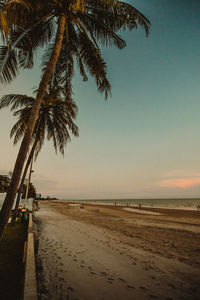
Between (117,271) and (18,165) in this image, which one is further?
(117,271)

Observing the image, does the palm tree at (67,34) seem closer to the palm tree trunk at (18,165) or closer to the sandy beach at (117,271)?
the palm tree trunk at (18,165)

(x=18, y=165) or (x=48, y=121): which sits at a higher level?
(x=48, y=121)

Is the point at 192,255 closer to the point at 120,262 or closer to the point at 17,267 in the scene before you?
the point at 120,262

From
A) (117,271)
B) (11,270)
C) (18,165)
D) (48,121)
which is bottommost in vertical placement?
(117,271)

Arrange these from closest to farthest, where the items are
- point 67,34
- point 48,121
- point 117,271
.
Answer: point 117,271 < point 67,34 < point 48,121

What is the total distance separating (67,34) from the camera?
5117mm

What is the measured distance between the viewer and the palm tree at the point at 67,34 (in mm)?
4105

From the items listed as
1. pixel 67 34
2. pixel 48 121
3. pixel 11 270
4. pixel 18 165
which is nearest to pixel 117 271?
pixel 11 270

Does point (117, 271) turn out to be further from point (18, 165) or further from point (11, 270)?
point (18, 165)

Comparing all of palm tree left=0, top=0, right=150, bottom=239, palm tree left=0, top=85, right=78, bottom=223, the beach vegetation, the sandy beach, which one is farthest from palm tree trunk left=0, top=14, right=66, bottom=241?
palm tree left=0, top=85, right=78, bottom=223

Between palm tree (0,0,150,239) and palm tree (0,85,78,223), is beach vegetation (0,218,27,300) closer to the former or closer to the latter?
palm tree (0,0,150,239)

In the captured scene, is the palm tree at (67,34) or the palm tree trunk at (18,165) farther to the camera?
the palm tree at (67,34)

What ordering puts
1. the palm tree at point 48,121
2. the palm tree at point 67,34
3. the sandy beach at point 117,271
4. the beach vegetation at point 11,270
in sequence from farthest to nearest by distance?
the palm tree at point 48,121, the palm tree at point 67,34, the sandy beach at point 117,271, the beach vegetation at point 11,270

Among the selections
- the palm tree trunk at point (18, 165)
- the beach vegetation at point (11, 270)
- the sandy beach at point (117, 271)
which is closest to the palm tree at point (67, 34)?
the palm tree trunk at point (18, 165)
